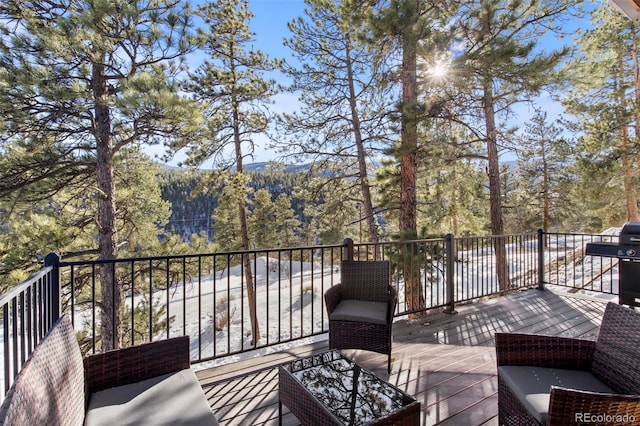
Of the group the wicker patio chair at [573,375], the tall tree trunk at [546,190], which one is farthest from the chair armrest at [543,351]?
the tall tree trunk at [546,190]

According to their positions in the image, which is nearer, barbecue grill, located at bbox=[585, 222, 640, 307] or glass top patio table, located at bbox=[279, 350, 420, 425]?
glass top patio table, located at bbox=[279, 350, 420, 425]

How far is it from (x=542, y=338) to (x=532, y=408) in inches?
19.1

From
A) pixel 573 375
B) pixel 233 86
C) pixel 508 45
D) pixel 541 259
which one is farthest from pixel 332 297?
pixel 233 86

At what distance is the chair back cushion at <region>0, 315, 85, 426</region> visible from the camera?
88cm

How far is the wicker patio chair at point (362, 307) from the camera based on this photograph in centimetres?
270

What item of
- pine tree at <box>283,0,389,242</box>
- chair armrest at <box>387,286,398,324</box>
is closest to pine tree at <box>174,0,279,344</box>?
pine tree at <box>283,0,389,242</box>

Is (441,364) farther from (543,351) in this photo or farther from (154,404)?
(154,404)

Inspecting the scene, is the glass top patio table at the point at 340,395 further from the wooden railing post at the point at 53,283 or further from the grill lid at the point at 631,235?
the grill lid at the point at 631,235

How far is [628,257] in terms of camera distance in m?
3.66

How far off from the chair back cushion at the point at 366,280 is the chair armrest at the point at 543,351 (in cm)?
130

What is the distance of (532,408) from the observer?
1.45 m

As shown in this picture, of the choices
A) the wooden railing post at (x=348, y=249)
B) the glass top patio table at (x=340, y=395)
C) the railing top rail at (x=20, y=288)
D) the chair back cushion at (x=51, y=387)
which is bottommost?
the glass top patio table at (x=340, y=395)

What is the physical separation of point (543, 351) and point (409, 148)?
15.9ft

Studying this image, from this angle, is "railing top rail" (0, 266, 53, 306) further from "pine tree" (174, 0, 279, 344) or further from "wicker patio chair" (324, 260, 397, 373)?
"pine tree" (174, 0, 279, 344)
